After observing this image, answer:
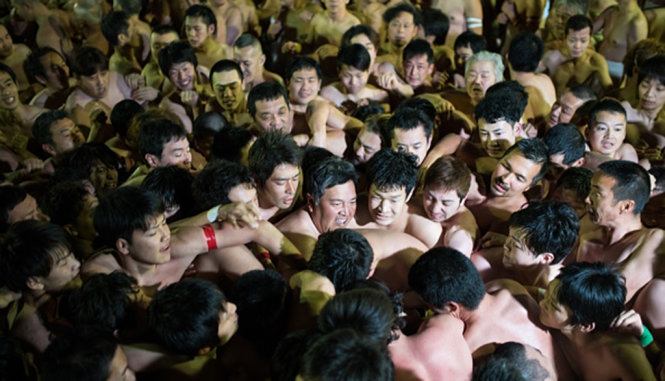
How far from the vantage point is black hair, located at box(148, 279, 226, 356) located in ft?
6.46

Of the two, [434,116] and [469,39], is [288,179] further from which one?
[469,39]

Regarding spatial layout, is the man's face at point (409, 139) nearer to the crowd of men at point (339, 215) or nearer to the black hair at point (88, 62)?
the crowd of men at point (339, 215)

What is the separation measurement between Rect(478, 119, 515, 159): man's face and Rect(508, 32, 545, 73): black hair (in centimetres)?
129

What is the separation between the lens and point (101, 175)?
146 inches

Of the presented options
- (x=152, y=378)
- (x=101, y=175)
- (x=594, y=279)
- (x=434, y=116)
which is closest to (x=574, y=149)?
(x=434, y=116)

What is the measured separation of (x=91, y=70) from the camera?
185 inches

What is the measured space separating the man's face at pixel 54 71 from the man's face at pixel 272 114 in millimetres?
2448

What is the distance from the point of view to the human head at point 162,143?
3.50 meters

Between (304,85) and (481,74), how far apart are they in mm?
1592

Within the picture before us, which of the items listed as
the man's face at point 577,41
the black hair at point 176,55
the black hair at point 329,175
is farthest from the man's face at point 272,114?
the man's face at point 577,41

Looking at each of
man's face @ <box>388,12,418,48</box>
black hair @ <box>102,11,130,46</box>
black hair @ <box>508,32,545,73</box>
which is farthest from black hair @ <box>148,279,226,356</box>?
black hair @ <box>102,11,130,46</box>

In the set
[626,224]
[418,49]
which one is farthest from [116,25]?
[626,224]

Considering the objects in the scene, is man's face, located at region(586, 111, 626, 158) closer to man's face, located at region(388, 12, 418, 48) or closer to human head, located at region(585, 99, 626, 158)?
human head, located at region(585, 99, 626, 158)

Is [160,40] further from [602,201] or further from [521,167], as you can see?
[602,201]
